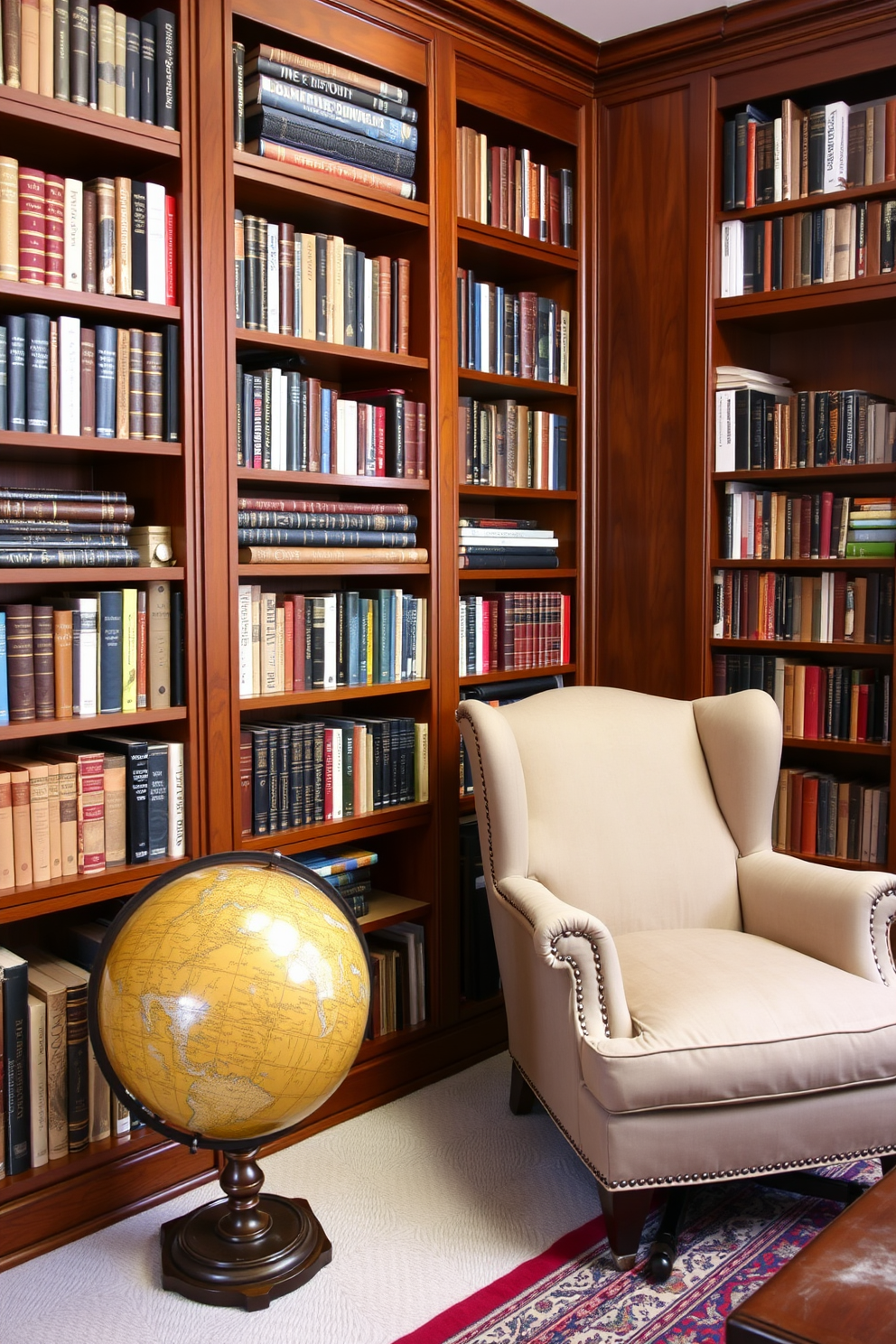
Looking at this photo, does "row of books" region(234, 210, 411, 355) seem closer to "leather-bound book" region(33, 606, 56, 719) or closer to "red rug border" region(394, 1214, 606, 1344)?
"leather-bound book" region(33, 606, 56, 719)

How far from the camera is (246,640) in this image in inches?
105

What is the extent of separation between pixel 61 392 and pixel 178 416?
25 cm

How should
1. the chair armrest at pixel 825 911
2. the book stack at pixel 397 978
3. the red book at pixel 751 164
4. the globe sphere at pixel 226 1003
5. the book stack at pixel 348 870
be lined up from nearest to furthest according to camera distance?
the globe sphere at pixel 226 1003 → the chair armrest at pixel 825 911 → the book stack at pixel 348 870 → the book stack at pixel 397 978 → the red book at pixel 751 164

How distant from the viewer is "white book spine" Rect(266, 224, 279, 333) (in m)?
2.65

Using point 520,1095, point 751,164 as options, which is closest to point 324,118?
point 751,164

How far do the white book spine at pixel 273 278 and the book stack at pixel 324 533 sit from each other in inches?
16.1

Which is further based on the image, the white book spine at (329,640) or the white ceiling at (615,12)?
the white ceiling at (615,12)

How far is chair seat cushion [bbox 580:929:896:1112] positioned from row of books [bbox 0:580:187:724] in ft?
3.79

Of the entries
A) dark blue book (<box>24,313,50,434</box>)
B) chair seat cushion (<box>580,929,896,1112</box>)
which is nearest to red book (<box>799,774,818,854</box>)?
chair seat cushion (<box>580,929,896,1112</box>)

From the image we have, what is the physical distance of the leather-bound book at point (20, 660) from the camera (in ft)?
7.47

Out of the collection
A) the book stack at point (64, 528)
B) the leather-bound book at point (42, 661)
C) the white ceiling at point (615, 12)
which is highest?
the white ceiling at point (615, 12)

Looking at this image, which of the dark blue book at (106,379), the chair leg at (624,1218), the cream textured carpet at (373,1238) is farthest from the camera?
the dark blue book at (106,379)

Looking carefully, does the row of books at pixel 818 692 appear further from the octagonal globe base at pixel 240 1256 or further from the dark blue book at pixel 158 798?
the octagonal globe base at pixel 240 1256

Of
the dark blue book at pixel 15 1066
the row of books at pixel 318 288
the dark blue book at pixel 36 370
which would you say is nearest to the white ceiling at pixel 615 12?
the row of books at pixel 318 288
